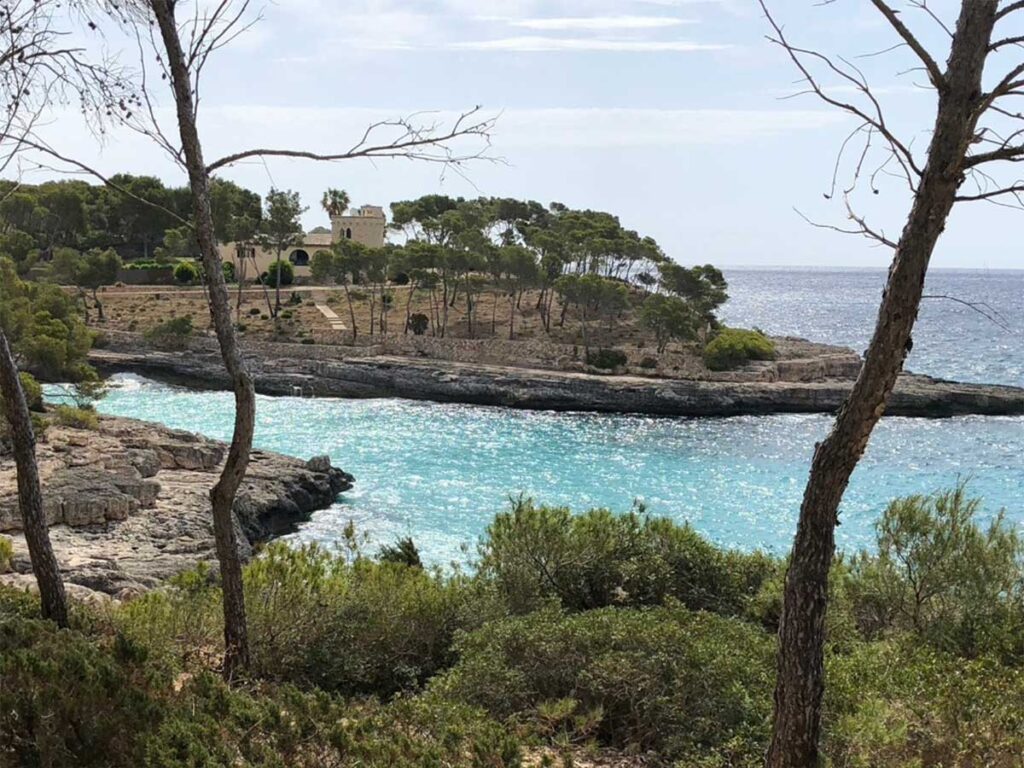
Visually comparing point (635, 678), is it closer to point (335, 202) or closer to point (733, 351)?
point (733, 351)

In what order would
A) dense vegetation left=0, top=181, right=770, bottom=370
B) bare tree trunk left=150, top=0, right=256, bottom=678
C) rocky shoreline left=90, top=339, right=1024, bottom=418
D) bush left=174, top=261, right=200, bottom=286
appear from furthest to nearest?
bush left=174, top=261, right=200, bottom=286 < dense vegetation left=0, top=181, right=770, bottom=370 < rocky shoreline left=90, top=339, right=1024, bottom=418 < bare tree trunk left=150, top=0, right=256, bottom=678

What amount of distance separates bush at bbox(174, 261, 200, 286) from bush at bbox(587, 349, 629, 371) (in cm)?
3116

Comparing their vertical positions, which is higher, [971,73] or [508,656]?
[971,73]

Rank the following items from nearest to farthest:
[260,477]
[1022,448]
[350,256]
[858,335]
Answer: [260,477], [1022,448], [350,256], [858,335]

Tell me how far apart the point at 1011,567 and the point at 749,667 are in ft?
15.0

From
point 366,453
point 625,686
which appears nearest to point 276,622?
point 625,686

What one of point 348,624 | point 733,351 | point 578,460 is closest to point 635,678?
point 348,624

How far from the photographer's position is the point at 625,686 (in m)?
5.88

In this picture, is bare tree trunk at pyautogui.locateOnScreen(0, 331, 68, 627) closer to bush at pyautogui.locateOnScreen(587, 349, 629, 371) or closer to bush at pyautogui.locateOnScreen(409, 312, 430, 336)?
bush at pyautogui.locateOnScreen(587, 349, 629, 371)

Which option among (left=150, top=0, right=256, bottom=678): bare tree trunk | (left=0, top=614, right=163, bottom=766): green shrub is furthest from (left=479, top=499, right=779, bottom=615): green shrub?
(left=0, top=614, right=163, bottom=766): green shrub

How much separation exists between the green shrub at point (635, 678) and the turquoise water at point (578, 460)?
14.2m

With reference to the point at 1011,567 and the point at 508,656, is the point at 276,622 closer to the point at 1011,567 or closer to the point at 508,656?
the point at 508,656

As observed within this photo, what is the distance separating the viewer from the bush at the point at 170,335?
5028 cm

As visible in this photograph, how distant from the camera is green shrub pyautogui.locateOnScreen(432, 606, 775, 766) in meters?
5.41
